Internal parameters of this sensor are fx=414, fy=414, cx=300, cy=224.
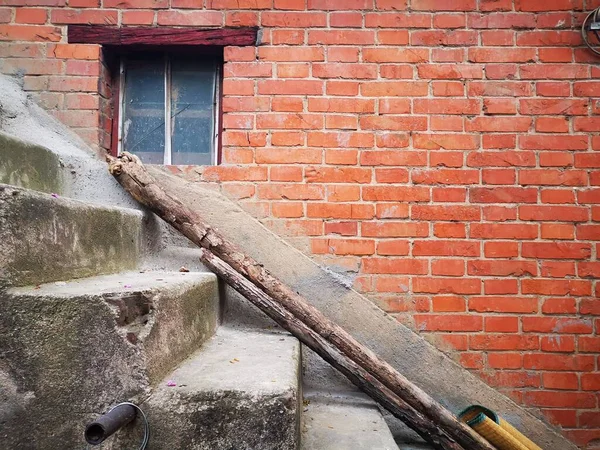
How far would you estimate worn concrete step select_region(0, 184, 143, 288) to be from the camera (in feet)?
3.91

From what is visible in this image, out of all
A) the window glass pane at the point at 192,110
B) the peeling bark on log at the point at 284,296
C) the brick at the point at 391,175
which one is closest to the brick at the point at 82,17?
the window glass pane at the point at 192,110

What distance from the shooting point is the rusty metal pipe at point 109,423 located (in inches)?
37.6

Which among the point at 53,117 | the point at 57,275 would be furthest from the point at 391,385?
the point at 53,117

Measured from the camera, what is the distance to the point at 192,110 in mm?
2650

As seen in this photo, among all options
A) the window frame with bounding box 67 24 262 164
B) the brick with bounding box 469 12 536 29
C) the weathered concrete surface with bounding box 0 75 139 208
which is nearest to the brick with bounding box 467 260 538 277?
the brick with bounding box 469 12 536 29

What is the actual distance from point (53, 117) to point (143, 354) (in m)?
1.90

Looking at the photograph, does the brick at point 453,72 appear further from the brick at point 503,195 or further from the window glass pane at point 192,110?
the window glass pane at point 192,110

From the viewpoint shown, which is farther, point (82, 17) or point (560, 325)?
point (82, 17)

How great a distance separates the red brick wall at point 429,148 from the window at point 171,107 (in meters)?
0.22

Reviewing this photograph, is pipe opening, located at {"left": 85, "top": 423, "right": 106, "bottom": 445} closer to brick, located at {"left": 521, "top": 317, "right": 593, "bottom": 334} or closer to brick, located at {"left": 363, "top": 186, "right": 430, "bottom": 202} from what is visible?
brick, located at {"left": 363, "top": 186, "right": 430, "bottom": 202}

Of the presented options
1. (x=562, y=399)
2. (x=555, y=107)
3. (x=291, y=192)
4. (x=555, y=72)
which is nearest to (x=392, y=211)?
(x=291, y=192)

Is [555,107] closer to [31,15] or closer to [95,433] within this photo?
[95,433]

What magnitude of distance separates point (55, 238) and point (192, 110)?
1497mm

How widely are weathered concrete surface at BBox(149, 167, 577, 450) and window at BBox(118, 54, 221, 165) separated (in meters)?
0.30
